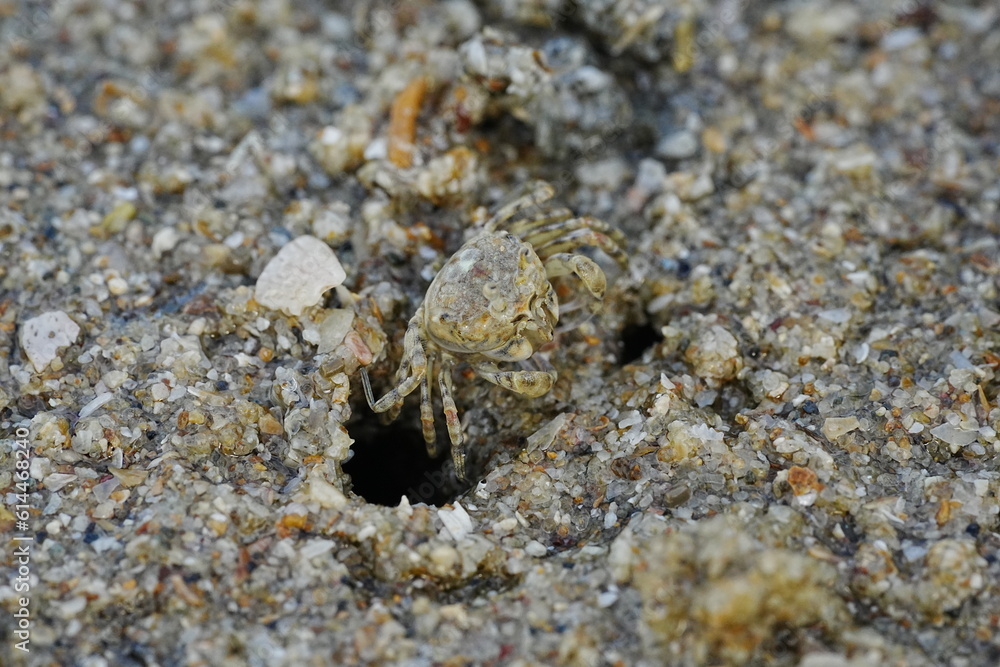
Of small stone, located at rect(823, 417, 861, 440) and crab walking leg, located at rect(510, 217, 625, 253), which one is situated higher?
crab walking leg, located at rect(510, 217, 625, 253)

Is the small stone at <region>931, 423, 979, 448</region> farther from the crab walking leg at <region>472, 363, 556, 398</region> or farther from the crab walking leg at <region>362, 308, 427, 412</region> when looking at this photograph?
the crab walking leg at <region>362, 308, 427, 412</region>

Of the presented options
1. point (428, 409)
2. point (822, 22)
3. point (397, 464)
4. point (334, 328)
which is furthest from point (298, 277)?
point (822, 22)

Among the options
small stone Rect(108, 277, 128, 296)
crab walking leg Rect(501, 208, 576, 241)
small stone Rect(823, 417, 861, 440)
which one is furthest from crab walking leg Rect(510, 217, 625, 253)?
small stone Rect(108, 277, 128, 296)

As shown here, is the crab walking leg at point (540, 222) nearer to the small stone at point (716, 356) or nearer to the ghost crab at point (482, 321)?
the ghost crab at point (482, 321)

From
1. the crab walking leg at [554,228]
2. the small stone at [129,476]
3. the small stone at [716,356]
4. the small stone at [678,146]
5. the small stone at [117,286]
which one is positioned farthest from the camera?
the small stone at [678,146]

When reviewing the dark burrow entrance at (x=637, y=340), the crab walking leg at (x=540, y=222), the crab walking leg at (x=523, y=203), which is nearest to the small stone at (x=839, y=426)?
the dark burrow entrance at (x=637, y=340)

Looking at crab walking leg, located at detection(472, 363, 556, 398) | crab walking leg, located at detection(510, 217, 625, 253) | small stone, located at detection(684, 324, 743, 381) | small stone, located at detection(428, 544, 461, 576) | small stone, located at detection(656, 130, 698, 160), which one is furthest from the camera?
small stone, located at detection(656, 130, 698, 160)

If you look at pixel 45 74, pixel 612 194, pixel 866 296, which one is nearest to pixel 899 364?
pixel 866 296

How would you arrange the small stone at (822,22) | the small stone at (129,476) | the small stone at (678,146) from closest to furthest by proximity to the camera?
the small stone at (129,476) < the small stone at (678,146) < the small stone at (822,22)
